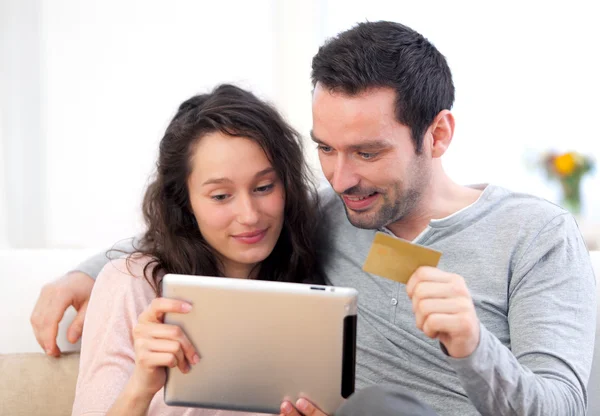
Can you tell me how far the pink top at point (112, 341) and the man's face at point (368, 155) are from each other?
1.62 ft

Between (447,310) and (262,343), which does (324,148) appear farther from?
(447,310)

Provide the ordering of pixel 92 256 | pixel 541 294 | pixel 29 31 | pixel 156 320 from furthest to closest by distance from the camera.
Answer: pixel 29 31
pixel 92 256
pixel 541 294
pixel 156 320

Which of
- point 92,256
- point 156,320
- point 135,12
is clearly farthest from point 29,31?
point 156,320

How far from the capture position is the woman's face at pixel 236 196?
1.52 metres

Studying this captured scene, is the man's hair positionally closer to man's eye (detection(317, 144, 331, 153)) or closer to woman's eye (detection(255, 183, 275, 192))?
man's eye (detection(317, 144, 331, 153))

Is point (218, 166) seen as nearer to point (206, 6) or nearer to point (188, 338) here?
point (188, 338)

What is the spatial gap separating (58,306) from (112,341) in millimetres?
254

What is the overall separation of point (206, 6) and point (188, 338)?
191cm

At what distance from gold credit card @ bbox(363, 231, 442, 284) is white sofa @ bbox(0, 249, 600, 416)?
74cm

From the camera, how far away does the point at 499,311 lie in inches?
57.0

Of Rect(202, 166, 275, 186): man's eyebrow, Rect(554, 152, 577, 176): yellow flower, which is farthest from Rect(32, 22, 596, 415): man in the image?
Rect(554, 152, 577, 176): yellow flower

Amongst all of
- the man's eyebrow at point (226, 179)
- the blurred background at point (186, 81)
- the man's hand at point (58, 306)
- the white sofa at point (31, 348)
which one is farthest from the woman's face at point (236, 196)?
the blurred background at point (186, 81)

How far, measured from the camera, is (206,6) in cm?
283

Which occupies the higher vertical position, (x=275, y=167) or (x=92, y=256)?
(x=275, y=167)
